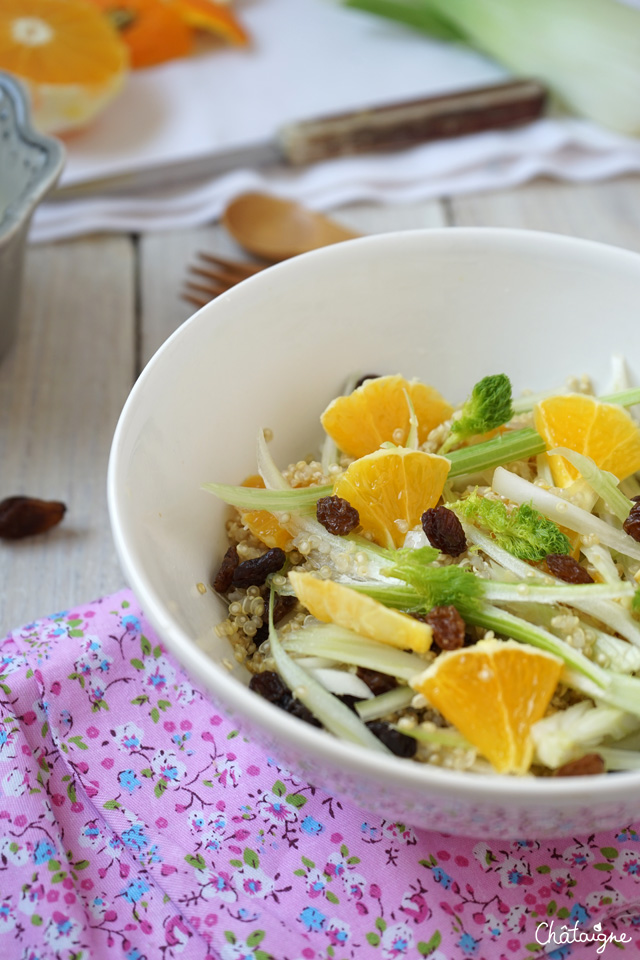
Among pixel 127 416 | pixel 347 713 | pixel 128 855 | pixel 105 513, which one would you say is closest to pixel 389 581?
pixel 347 713

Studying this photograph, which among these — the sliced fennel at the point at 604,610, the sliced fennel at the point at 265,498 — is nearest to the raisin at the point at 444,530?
the sliced fennel at the point at 604,610

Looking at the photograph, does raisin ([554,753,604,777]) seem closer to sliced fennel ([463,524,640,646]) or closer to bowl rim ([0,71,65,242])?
sliced fennel ([463,524,640,646])

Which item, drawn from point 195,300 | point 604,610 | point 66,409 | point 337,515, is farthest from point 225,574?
point 195,300

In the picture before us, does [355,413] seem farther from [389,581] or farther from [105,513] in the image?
[105,513]

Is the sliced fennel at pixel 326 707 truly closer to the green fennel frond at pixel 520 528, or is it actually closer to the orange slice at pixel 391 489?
the orange slice at pixel 391 489

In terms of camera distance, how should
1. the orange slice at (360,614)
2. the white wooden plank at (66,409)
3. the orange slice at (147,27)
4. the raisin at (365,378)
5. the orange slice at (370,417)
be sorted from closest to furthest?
the orange slice at (360,614) → the orange slice at (370,417) → the raisin at (365,378) → the white wooden plank at (66,409) → the orange slice at (147,27)

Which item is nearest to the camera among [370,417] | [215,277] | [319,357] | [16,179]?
[370,417]

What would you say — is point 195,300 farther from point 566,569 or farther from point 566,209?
point 566,569
